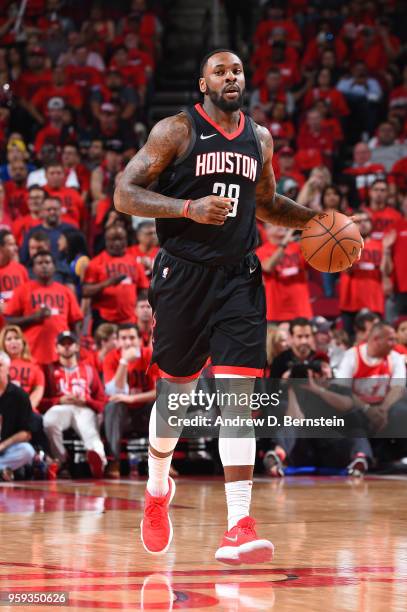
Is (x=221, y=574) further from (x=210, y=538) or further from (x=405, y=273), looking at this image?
→ (x=405, y=273)

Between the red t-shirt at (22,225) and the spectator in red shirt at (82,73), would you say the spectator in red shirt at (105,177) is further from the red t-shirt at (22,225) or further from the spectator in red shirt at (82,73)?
the spectator in red shirt at (82,73)

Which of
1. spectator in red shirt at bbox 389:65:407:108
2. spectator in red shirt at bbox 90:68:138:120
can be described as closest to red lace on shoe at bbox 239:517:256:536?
spectator in red shirt at bbox 90:68:138:120

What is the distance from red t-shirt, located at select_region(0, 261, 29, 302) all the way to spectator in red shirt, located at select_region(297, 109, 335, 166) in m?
5.76

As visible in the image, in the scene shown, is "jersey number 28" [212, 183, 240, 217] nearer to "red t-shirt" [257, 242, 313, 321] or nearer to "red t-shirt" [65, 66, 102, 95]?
"red t-shirt" [257, 242, 313, 321]

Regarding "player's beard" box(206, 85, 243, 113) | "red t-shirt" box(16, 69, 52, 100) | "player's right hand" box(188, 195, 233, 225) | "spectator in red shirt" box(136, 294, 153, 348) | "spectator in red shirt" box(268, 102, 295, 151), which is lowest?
"spectator in red shirt" box(136, 294, 153, 348)

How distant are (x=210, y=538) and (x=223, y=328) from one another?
1310 mm

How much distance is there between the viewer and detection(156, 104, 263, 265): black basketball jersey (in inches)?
204

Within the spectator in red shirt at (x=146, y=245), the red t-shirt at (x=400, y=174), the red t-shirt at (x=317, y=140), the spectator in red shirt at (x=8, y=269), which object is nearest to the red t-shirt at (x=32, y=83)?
the red t-shirt at (x=317, y=140)

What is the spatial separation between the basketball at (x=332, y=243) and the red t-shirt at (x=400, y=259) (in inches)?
279

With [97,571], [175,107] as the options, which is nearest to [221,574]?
[97,571]

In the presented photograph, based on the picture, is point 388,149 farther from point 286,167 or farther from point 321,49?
point 321,49

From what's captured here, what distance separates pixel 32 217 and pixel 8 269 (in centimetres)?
150

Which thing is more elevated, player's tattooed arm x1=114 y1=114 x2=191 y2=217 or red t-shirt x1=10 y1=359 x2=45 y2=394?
player's tattooed arm x1=114 y1=114 x2=191 y2=217

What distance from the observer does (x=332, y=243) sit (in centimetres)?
547
